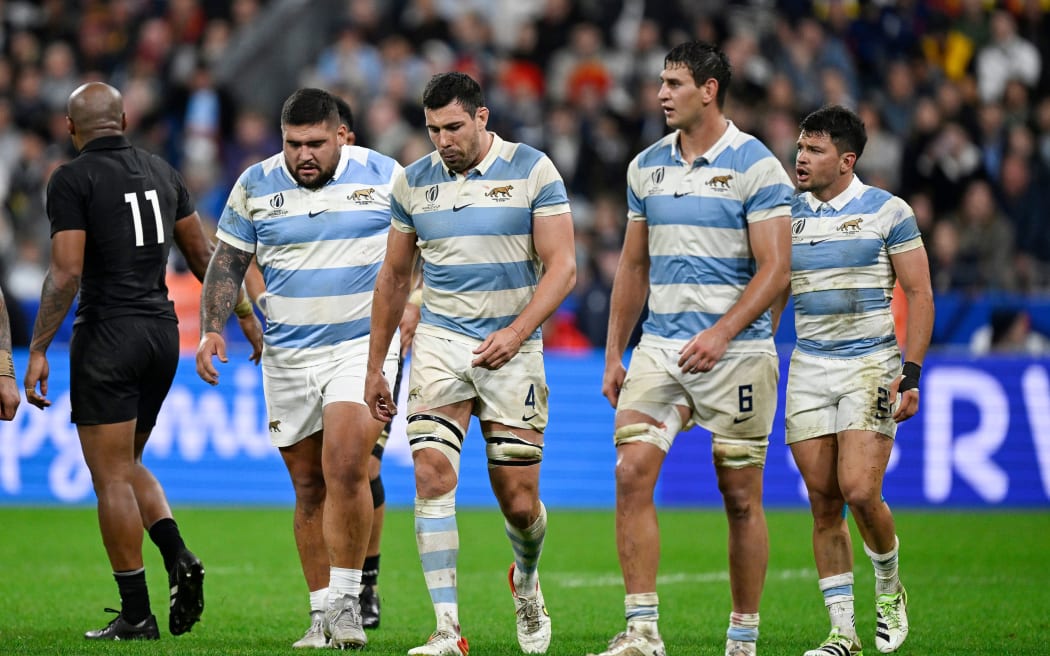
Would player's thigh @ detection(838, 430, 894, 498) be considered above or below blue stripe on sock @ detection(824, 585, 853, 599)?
above

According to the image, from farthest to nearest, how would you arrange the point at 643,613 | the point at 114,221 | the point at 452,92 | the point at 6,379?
the point at 114,221 < the point at 6,379 < the point at 452,92 < the point at 643,613

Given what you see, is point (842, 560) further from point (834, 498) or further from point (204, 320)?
point (204, 320)

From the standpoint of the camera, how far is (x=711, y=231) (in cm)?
696

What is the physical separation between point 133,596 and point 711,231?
3.44 metres

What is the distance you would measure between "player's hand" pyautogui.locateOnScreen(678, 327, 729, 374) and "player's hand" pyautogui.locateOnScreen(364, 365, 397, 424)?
142cm

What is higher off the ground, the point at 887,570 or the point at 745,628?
the point at 887,570

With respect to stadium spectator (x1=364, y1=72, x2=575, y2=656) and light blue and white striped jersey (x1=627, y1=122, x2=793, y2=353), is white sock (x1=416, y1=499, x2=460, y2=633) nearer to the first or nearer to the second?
stadium spectator (x1=364, y1=72, x2=575, y2=656)

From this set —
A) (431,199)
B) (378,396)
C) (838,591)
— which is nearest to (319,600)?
(378,396)

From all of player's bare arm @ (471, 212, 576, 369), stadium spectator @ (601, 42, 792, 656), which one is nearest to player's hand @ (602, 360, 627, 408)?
stadium spectator @ (601, 42, 792, 656)

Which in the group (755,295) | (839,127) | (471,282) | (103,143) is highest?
(103,143)

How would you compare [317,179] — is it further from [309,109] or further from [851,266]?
[851,266]

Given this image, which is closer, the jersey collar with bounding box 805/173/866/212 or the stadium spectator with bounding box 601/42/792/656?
the stadium spectator with bounding box 601/42/792/656

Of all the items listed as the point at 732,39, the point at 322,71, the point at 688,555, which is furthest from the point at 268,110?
the point at 688,555

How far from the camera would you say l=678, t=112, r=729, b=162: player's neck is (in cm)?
709
